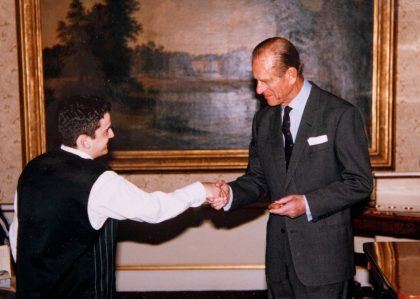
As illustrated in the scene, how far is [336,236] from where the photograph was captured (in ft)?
8.83

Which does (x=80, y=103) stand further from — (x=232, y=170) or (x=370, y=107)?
(x=370, y=107)

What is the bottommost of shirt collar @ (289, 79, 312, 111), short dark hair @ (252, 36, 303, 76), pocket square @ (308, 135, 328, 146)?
pocket square @ (308, 135, 328, 146)

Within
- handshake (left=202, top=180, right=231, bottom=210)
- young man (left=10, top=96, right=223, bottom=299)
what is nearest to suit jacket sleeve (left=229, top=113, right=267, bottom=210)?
handshake (left=202, top=180, right=231, bottom=210)

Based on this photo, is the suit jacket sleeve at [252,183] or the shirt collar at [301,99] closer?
the shirt collar at [301,99]

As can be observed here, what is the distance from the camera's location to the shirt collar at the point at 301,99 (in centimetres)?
285

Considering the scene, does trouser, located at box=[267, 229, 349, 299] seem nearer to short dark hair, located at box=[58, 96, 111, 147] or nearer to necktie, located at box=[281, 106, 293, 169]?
necktie, located at box=[281, 106, 293, 169]

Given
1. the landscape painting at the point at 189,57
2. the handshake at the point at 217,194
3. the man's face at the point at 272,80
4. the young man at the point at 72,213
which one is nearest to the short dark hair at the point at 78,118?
the young man at the point at 72,213

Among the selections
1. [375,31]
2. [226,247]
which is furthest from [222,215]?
[375,31]

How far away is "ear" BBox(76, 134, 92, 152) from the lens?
7.86 ft

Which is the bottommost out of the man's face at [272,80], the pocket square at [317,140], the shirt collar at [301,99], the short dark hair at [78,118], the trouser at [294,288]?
Answer: the trouser at [294,288]

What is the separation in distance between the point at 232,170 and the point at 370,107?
1.34m

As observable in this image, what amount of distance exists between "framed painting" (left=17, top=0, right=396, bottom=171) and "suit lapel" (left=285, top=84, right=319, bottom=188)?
2.06m

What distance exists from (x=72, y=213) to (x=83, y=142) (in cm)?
34

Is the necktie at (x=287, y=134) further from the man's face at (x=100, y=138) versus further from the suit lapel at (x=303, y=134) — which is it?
the man's face at (x=100, y=138)
